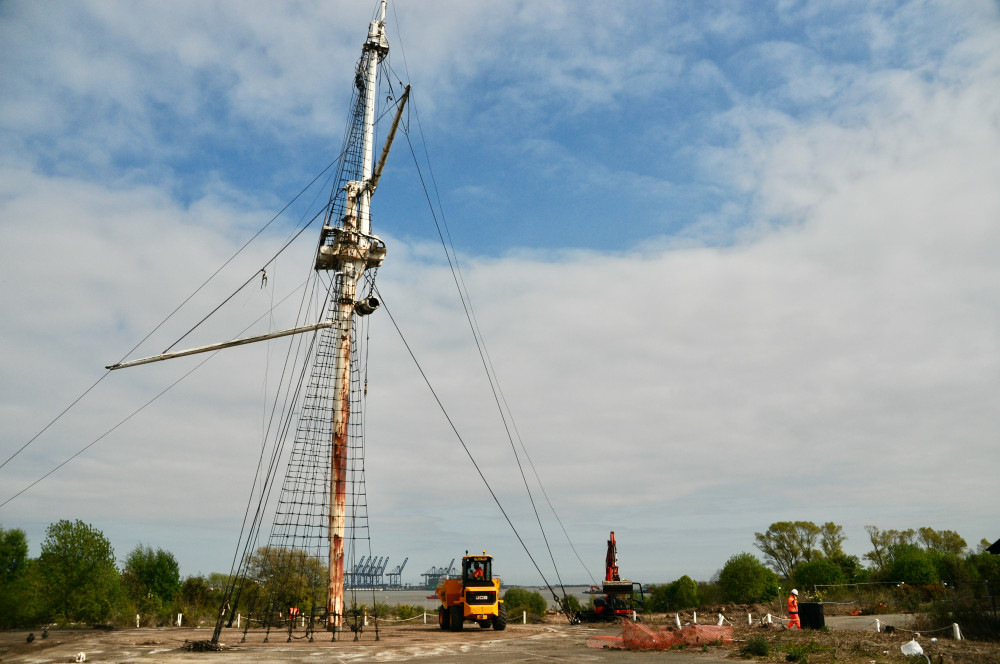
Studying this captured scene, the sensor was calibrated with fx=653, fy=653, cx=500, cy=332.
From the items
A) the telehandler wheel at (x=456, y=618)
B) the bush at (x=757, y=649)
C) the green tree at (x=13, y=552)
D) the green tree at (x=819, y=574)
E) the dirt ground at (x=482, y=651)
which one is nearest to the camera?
the dirt ground at (x=482, y=651)

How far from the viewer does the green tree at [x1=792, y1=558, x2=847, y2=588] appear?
167 ft

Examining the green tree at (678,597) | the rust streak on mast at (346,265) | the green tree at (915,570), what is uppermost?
the rust streak on mast at (346,265)

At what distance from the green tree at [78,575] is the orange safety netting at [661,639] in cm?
3038

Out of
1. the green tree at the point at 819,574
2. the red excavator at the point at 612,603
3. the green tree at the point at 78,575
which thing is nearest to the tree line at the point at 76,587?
the green tree at the point at 78,575

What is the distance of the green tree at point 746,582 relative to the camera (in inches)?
1852

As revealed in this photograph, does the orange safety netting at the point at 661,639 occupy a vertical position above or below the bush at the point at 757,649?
below

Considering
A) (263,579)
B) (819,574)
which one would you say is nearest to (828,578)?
(819,574)

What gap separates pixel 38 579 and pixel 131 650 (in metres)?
24.2

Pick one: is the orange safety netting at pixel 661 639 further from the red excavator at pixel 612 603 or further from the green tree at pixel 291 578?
the green tree at pixel 291 578

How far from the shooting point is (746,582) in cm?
4744

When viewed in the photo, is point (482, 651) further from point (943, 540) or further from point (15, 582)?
point (943, 540)

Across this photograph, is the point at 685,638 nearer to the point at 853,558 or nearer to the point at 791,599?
the point at 791,599

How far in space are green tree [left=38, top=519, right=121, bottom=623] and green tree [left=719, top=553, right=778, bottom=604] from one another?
4060 cm

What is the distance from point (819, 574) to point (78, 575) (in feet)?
169
